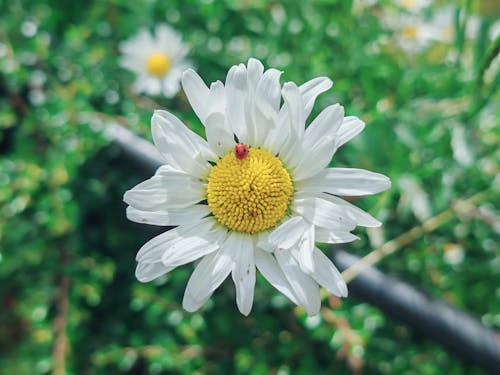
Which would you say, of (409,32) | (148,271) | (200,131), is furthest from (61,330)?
(409,32)

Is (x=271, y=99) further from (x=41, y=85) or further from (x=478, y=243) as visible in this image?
(x=41, y=85)

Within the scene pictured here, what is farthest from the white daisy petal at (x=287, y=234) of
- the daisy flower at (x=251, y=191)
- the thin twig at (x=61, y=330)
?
the thin twig at (x=61, y=330)

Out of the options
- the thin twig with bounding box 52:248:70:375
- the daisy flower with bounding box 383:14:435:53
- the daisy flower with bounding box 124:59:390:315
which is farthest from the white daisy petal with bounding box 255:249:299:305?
the daisy flower with bounding box 383:14:435:53

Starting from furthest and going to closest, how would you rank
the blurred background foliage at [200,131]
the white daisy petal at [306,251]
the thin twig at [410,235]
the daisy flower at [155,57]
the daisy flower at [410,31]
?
1. the daisy flower at [410,31]
2. the daisy flower at [155,57]
3. the blurred background foliage at [200,131]
4. the thin twig at [410,235]
5. the white daisy petal at [306,251]

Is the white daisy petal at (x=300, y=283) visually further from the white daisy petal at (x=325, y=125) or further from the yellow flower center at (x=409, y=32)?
the yellow flower center at (x=409, y=32)

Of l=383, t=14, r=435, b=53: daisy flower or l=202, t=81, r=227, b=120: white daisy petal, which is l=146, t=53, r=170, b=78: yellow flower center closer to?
l=383, t=14, r=435, b=53: daisy flower
